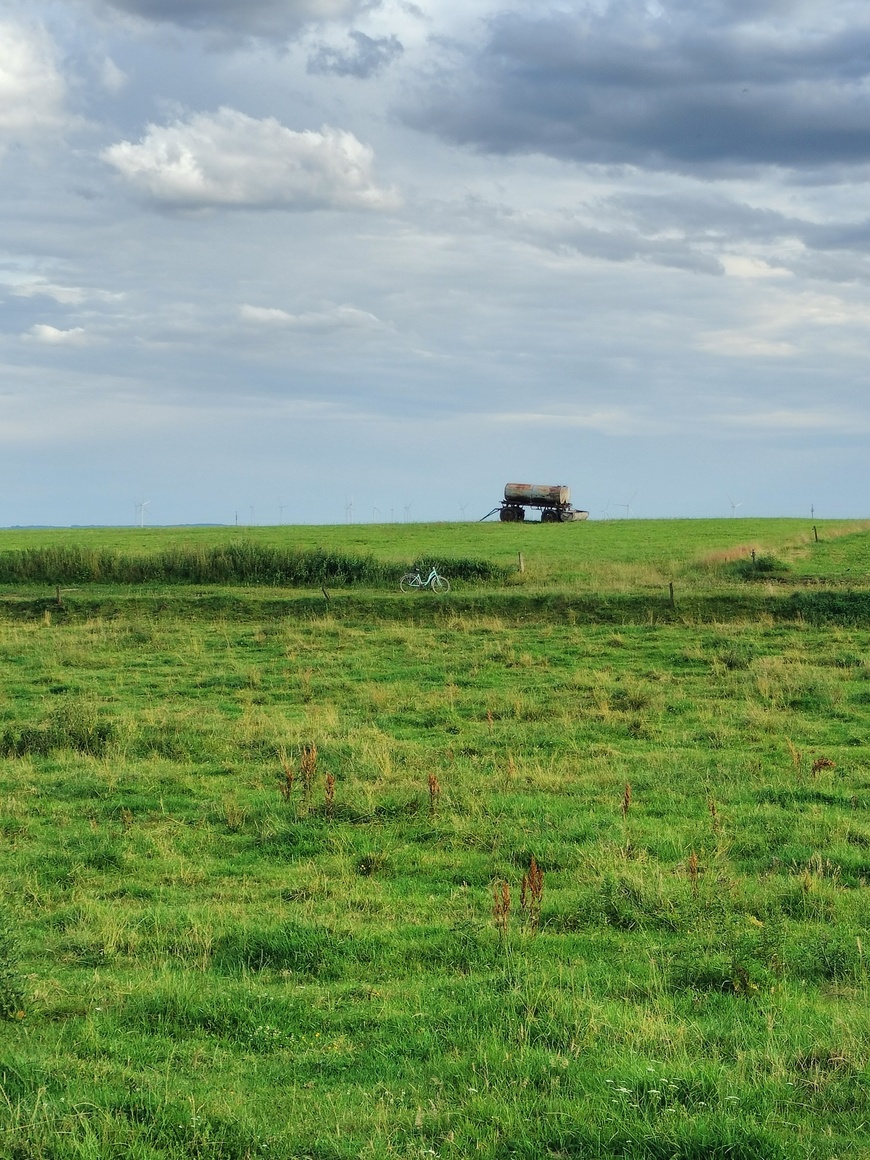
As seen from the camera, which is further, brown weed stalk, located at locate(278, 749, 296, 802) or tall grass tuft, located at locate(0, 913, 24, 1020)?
brown weed stalk, located at locate(278, 749, 296, 802)

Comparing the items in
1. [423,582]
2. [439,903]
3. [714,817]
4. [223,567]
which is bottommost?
[439,903]

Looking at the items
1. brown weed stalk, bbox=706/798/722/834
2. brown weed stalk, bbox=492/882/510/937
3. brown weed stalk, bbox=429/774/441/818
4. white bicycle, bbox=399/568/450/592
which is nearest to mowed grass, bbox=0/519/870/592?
white bicycle, bbox=399/568/450/592

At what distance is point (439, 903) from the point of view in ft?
35.2

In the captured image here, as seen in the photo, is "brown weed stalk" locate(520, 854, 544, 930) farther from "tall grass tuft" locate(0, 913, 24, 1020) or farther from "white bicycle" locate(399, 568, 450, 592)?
"white bicycle" locate(399, 568, 450, 592)

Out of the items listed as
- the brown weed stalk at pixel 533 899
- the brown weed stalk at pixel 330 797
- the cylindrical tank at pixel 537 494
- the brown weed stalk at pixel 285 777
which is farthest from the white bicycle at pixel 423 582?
the cylindrical tank at pixel 537 494

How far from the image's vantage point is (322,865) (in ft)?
40.2

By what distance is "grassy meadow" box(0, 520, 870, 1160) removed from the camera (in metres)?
5.86

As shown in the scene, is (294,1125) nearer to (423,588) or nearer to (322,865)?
(322,865)

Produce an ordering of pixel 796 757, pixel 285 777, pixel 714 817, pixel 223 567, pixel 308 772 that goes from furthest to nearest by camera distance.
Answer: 1. pixel 223 567
2. pixel 796 757
3. pixel 285 777
4. pixel 308 772
5. pixel 714 817

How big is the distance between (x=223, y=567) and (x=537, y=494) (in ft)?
173

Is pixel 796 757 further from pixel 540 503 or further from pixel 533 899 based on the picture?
pixel 540 503

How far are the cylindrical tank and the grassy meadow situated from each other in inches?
2716

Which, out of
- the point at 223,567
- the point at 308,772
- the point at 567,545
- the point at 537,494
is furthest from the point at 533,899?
the point at 537,494

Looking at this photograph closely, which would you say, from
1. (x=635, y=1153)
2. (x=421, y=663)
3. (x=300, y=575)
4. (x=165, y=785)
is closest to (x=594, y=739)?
(x=165, y=785)
